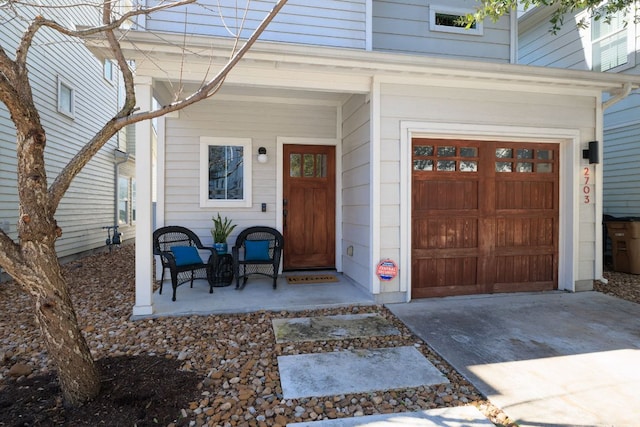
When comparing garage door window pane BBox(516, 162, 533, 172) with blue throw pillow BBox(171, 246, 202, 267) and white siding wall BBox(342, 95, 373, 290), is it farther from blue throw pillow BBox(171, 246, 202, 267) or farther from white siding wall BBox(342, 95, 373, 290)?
blue throw pillow BBox(171, 246, 202, 267)

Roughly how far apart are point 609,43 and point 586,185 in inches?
154

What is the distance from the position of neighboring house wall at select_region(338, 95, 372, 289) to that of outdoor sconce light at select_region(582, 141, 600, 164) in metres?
2.66

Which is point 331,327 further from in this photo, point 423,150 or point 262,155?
point 262,155

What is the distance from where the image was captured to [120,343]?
2920 millimetres

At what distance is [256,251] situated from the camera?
4.79m

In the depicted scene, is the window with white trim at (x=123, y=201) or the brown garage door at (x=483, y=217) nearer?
the brown garage door at (x=483, y=217)

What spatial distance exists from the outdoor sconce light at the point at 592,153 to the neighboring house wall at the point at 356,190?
2.66 m

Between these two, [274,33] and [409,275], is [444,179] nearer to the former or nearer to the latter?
[409,275]

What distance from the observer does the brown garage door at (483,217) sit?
4.28 metres

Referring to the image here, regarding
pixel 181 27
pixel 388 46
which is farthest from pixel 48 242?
pixel 388 46

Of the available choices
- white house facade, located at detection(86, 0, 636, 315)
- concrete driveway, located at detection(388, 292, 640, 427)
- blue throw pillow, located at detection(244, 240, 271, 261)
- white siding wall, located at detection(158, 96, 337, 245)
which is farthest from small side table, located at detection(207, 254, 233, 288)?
concrete driveway, located at detection(388, 292, 640, 427)

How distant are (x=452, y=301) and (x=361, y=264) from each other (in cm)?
114

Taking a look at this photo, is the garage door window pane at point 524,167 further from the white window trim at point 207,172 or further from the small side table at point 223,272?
the small side table at point 223,272

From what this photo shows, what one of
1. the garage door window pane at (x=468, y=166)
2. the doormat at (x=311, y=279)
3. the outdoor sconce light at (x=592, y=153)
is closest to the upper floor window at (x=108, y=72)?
the doormat at (x=311, y=279)
